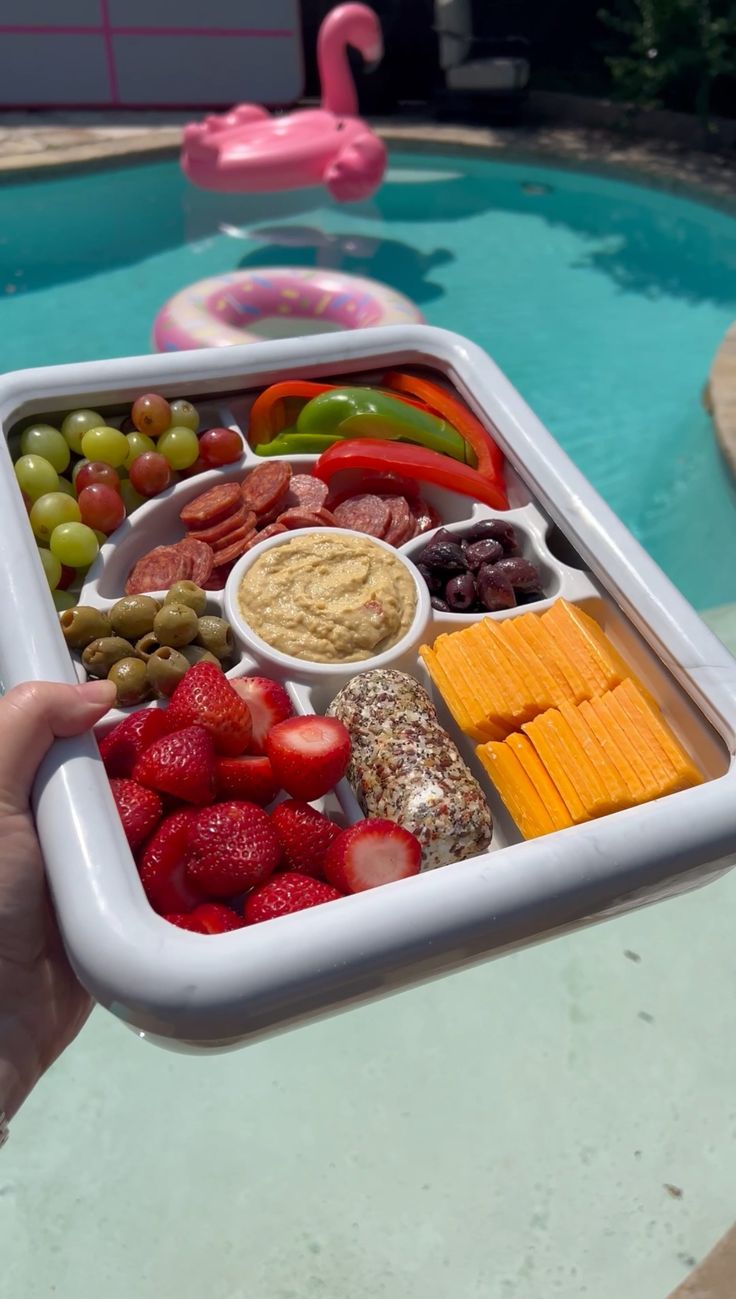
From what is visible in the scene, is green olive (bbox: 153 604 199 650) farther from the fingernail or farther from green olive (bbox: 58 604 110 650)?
the fingernail

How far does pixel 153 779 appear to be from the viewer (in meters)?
1.36

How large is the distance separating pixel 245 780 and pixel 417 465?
0.78m

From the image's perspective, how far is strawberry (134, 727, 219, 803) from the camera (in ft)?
4.45

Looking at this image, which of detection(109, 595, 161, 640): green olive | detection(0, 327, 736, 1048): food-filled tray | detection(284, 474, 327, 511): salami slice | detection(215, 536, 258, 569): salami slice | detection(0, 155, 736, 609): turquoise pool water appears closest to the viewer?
detection(0, 327, 736, 1048): food-filled tray

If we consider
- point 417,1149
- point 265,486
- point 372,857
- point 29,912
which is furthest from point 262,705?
point 417,1149

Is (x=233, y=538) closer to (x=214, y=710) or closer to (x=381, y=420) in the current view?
→ (x=381, y=420)

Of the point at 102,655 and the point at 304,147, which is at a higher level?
the point at 304,147

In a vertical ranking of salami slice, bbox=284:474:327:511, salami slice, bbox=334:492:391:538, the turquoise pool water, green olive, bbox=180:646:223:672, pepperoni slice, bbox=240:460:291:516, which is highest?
pepperoni slice, bbox=240:460:291:516

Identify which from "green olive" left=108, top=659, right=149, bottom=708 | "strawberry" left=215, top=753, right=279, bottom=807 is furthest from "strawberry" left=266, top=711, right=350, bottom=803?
"green olive" left=108, top=659, right=149, bottom=708

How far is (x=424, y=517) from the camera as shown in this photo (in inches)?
77.5

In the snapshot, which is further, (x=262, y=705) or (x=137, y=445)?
(x=137, y=445)

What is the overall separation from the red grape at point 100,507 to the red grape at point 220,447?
224 mm

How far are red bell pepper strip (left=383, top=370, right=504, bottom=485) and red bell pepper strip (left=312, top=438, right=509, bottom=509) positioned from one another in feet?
0.15

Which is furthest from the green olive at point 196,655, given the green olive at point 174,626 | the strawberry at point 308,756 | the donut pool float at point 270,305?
the donut pool float at point 270,305
